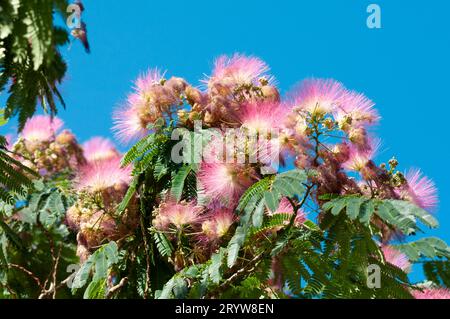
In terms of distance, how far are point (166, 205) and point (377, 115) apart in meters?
1.12

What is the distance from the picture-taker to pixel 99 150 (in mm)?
4801

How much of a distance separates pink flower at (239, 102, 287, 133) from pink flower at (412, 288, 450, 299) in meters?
1.06

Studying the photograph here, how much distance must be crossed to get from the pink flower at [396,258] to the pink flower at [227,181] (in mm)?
720

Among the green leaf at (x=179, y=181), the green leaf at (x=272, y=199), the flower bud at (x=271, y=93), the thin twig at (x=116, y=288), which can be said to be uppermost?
the flower bud at (x=271, y=93)

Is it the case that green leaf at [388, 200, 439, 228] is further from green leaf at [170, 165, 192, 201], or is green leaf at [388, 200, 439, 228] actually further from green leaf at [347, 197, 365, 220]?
→ green leaf at [170, 165, 192, 201]

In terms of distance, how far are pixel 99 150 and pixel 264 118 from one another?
1444 mm

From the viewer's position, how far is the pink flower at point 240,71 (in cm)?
420

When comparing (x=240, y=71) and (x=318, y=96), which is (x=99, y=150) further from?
(x=318, y=96)

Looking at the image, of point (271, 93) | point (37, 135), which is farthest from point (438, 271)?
point (37, 135)

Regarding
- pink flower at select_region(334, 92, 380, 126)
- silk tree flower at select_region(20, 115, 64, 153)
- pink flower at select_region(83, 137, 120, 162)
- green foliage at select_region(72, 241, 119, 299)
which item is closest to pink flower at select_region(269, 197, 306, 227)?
pink flower at select_region(334, 92, 380, 126)

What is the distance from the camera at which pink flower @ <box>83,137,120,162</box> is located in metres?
4.66

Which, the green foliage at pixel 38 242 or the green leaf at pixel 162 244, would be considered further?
the green foliage at pixel 38 242

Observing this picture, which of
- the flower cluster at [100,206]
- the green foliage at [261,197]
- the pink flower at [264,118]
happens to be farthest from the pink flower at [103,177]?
the green foliage at [261,197]

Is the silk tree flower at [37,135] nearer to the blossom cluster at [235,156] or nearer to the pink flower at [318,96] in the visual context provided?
the blossom cluster at [235,156]
